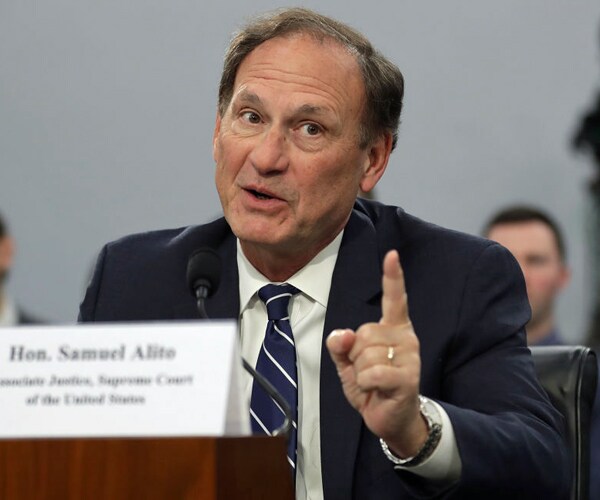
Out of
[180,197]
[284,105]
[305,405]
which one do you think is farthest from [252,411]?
[180,197]

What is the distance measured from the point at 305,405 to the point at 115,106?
3115 mm

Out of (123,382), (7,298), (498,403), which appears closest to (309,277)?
(498,403)

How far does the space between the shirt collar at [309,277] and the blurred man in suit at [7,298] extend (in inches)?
114

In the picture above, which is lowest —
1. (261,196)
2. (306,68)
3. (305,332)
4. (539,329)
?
(539,329)

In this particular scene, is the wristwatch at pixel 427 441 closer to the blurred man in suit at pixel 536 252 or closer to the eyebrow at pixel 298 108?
the eyebrow at pixel 298 108

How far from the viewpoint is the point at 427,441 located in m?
1.83

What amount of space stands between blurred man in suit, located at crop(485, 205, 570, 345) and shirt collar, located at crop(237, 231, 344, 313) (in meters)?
2.32

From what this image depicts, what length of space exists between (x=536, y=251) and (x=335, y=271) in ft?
8.21

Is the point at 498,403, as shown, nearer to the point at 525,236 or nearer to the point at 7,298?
the point at 525,236

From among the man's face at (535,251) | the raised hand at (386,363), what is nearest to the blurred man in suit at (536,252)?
the man's face at (535,251)

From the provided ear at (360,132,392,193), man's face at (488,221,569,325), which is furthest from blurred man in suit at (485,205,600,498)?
ear at (360,132,392,193)

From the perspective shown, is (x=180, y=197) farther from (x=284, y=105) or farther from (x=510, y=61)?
(x=284, y=105)

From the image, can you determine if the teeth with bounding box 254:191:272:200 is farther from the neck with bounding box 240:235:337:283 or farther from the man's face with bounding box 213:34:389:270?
the neck with bounding box 240:235:337:283

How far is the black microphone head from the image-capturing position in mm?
1984
